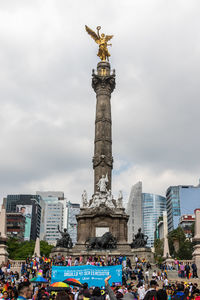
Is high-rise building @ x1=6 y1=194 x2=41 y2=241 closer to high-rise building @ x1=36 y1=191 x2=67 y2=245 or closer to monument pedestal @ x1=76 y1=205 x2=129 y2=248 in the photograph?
high-rise building @ x1=36 y1=191 x2=67 y2=245

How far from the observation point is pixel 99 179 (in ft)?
129

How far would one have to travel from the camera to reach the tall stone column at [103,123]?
3972 cm

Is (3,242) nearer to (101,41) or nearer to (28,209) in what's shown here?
(101,41)

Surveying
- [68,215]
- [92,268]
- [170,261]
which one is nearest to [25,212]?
[68,215]

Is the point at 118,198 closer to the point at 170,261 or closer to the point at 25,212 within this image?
the point at 170,261

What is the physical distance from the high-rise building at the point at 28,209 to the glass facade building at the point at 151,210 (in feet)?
245

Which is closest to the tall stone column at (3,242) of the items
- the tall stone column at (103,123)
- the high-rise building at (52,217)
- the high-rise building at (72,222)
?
the tall stone column at (103,123)

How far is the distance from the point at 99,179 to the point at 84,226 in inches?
231

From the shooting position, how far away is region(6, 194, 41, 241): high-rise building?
363 ft

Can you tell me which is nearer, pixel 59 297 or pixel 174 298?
pixel 59 297

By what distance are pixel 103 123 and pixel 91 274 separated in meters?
29.6

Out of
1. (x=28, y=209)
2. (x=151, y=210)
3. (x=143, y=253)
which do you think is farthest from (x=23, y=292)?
(x=151, y=210)

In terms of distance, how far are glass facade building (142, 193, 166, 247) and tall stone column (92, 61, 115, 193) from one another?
141m

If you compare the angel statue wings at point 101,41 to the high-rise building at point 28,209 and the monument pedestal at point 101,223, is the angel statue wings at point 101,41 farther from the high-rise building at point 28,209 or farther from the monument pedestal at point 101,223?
the high-rise building at point 28,209
